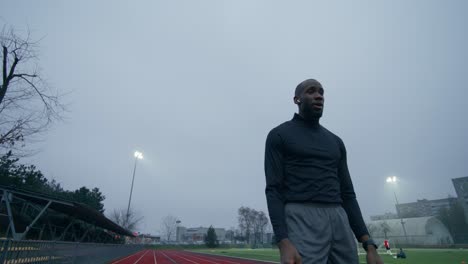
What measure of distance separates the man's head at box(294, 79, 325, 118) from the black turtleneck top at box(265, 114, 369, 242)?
3.6 inches

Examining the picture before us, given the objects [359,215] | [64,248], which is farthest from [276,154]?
[64,248]

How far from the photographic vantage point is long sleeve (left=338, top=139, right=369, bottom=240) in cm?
221

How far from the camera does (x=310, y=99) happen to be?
2318 mm

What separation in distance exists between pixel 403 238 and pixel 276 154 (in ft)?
225

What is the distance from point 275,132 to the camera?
2.20m

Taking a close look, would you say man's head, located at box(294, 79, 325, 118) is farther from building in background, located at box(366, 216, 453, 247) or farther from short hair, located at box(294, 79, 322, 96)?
building in background, located at box(366, 216, 453, 247)

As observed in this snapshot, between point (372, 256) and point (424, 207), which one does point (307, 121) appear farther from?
point (424, 207)

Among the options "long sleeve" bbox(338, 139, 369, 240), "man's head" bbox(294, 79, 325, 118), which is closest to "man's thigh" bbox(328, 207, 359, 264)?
"long sleeve" bbox(338, 139, 369, 240)

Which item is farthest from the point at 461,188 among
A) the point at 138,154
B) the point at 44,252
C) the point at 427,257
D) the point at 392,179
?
the point at 44,252

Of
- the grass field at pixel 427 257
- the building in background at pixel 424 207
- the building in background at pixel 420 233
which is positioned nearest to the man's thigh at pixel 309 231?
the grass field at pixel 427 257

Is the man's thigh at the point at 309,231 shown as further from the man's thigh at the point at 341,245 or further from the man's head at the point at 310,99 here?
the man's head at the point at 310,99

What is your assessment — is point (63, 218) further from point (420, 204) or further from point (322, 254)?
point (420, 204)

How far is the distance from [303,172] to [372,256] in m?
0.81

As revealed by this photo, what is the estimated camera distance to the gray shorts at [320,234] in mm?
1783
